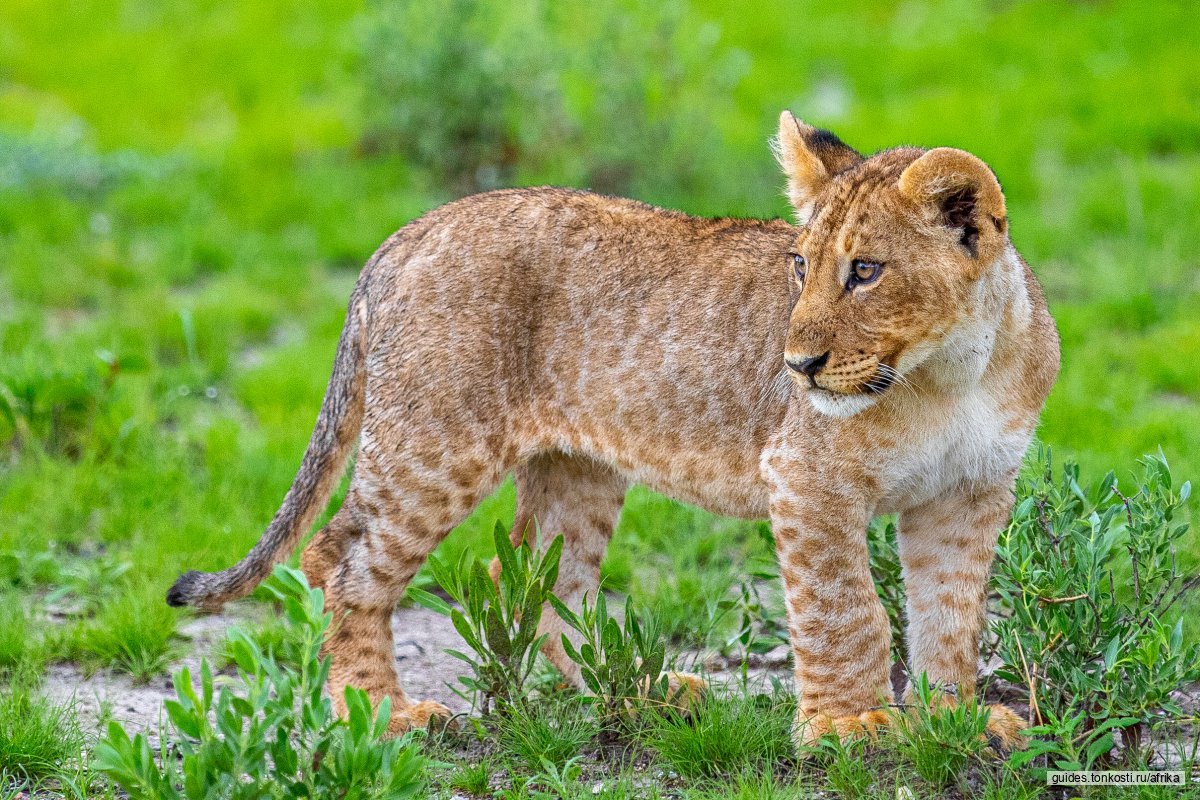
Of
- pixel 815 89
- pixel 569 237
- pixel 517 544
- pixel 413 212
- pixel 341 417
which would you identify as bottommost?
pixel 517 544

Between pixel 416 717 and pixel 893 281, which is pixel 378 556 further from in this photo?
pixel 893 281

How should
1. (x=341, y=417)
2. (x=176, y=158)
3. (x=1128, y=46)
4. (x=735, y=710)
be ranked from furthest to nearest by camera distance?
(x=1128, y=46), (x=176, y=158), (x=341, y=417), (x=735, y=710)

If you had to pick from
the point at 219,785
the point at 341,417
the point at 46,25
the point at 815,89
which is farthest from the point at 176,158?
the point at 219,785

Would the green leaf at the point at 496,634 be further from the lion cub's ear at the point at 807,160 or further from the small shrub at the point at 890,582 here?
the lion cub's ear at the point at 807,160

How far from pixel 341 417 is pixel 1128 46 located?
9035 millimetres

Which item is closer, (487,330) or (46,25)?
(487,330)

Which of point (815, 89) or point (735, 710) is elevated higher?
point (815, 89)

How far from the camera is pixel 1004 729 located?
14.7 feet

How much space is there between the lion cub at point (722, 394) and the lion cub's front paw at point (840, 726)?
11 mm

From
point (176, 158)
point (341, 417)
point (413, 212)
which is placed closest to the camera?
point (341, 417)

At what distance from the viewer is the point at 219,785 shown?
11.6 feet

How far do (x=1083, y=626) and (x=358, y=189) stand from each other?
750cm

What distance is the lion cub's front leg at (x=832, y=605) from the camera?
14.7 feet

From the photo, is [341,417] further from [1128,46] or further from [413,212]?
[1128,46]
